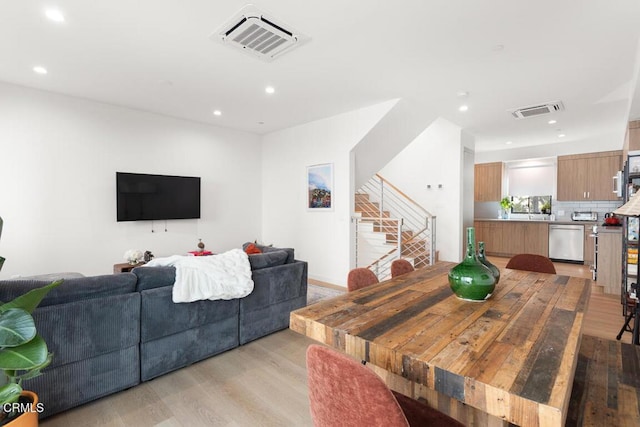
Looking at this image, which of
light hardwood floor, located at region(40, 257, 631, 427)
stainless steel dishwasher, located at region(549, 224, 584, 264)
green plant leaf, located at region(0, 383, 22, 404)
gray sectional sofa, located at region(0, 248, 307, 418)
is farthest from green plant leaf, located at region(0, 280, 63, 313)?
stainless steel dishwasher, located at region(549, 224, 584, 264)

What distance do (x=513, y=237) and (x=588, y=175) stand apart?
1.96 meters

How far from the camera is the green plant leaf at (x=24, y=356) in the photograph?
1326 millimetres

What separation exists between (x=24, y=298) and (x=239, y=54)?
2.62 meters

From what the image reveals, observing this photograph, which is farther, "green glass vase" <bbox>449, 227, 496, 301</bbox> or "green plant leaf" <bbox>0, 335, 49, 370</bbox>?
"green glass vase" <bbox>449, 227, 496, 301</bbox>

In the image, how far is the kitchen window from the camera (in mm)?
7695

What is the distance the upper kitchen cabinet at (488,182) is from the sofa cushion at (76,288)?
8.33 meters

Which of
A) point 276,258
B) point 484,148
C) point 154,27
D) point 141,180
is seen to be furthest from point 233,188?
point 484,148

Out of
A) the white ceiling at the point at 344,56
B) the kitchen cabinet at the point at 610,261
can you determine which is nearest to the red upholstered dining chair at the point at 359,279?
the white ceiling at the point at 344,56

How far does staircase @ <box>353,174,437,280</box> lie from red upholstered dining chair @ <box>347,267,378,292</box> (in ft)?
9.27

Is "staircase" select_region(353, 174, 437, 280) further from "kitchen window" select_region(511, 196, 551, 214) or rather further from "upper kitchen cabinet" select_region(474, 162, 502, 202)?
"kitchen window" select_region(511, 196, 551, 214)

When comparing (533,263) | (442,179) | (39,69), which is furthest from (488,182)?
(39,69)

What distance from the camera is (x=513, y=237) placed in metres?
7.54

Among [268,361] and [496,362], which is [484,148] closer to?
[268,361]

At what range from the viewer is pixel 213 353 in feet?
8.94
